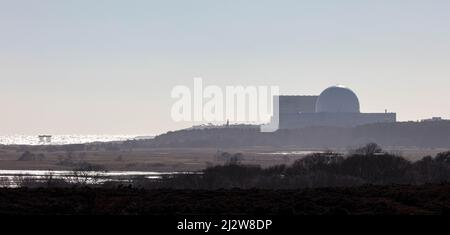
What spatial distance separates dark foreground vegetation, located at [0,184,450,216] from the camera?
34.8m

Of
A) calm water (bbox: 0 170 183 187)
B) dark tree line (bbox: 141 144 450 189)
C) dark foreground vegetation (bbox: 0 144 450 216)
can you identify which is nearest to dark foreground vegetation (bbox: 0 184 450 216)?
dark foreground vegetation (bbox: 0 144 450 216)

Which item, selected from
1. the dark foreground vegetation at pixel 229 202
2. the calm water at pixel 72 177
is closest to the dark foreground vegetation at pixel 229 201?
the dark foreground vegetation at pixel 229 202

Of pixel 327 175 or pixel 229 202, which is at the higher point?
pixel 229 202

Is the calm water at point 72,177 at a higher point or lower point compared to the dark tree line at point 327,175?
lower

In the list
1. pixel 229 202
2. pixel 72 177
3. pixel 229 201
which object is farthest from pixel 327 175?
pixel 229 202

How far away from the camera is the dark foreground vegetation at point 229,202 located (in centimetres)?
3478

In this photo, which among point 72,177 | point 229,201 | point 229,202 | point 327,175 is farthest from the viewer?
point 72,177

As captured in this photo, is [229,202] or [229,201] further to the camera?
[229,201]

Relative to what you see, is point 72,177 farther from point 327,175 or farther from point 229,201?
point 229,201

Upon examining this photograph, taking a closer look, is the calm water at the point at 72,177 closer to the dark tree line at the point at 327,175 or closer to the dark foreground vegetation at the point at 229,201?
the dark tree line at the point at 327,175

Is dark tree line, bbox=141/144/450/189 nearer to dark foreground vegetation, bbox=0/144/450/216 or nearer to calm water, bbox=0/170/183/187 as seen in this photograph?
calm water, bbox=0/170/183/187

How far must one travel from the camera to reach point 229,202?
37094 mm
